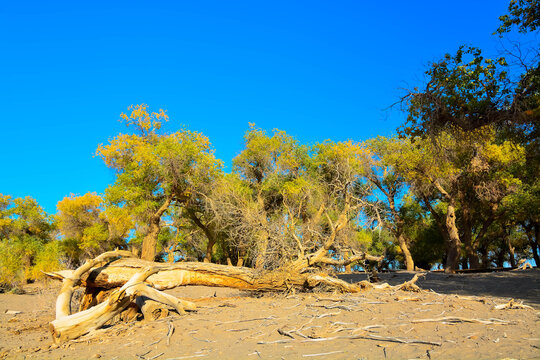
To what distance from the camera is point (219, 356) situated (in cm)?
482

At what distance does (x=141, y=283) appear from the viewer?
23.5ft

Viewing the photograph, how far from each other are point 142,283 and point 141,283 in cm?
2

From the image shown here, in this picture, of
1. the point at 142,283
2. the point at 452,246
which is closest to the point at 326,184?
the point at 452,246

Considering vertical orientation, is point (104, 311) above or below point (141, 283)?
below

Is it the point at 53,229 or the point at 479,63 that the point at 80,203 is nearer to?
the point at 53,229

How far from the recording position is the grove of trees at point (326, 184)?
9414 mm

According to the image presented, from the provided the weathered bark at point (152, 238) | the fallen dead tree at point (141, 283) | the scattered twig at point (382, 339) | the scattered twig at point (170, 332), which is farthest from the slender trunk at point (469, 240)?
the scattered twig at point (170, 332)

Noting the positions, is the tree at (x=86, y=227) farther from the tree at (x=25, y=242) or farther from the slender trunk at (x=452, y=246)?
the slender trunk at (x=452, y=246)

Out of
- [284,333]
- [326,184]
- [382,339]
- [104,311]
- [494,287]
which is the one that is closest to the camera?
[382,339]

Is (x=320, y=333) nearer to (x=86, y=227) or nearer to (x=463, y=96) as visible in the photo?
(x=463, y=96)

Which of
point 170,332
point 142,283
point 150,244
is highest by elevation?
point 150,244

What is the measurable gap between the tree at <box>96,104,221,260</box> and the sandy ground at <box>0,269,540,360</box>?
10.6 m

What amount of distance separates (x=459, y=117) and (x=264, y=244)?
7085mm

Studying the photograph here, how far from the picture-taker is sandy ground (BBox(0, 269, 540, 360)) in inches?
178
